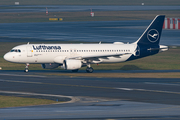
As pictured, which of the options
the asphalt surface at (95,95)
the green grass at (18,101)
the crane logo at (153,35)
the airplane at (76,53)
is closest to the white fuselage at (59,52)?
the airplane at (76,53)

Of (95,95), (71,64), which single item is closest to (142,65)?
(71,64)

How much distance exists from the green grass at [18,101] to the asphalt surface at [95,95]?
1767mm

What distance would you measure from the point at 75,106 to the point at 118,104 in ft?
11.7

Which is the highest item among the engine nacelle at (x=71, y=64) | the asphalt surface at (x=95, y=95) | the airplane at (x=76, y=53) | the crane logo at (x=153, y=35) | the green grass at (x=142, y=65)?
the crane logo at (x=153, y=35)

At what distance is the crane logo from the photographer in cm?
6269

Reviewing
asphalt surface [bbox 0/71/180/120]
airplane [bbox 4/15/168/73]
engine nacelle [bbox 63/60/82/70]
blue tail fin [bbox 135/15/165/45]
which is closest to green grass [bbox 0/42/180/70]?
airplane [bbox 4/15/168/73]

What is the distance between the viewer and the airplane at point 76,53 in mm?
→ 58281

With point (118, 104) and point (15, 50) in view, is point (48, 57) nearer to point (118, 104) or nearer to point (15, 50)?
point (15, 50)

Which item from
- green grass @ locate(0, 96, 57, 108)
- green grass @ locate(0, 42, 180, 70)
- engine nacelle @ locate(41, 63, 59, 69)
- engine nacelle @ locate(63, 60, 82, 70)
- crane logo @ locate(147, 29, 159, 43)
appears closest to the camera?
green grass @ locate(0, 96, 57, 108)

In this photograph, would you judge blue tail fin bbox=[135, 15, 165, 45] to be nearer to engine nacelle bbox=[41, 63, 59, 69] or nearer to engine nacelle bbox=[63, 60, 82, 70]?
engine nacelle bbox=[63, 60, 82, 70]

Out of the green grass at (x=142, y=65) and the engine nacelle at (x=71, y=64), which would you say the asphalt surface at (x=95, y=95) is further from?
the green grass at (x=142, y=65)

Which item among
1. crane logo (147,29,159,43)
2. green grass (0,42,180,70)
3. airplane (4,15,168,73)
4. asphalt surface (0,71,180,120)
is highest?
crane logo (147,29,159,43)

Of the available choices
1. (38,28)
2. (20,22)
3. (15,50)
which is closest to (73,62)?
(15,50)

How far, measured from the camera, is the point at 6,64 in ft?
218
